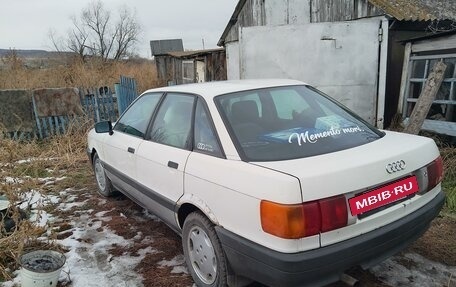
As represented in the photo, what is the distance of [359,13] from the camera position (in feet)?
27.5

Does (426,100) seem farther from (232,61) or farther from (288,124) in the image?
(232,61)

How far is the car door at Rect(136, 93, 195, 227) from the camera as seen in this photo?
2.81 meters

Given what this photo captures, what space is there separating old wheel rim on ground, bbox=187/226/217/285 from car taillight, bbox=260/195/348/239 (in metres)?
0.71

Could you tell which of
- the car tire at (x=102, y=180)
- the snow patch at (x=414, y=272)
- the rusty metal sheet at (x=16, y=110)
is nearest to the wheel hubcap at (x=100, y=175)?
Answer: the car tire at (x=102, y=180)

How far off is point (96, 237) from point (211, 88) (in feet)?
6.93

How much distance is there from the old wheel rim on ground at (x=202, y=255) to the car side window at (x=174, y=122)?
683mm

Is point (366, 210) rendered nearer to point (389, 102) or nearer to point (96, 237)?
point (96, 237)

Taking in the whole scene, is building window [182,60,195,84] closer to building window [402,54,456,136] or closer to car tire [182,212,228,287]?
building window [402,54,456,136]

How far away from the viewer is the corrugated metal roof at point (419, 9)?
737cm

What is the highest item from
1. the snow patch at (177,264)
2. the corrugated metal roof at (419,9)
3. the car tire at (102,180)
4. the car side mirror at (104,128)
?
the corrugated metal roof at (419,9)

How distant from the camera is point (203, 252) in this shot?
2656mm

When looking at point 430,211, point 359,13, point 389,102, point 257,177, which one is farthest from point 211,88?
point 359,13

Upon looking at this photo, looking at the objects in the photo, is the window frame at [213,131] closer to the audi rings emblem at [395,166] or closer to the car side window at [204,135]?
the car side window at [204,135]

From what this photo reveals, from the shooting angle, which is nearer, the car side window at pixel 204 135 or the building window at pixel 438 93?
the car side window at pixel 204 135
